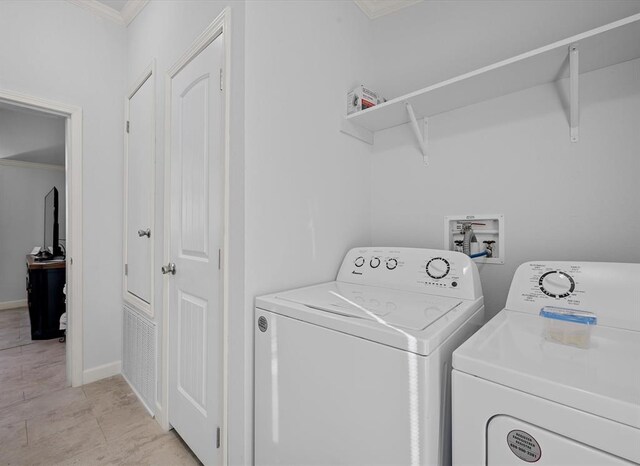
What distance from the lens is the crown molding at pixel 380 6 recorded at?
5.98 feet

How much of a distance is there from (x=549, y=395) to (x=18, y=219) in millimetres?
6622

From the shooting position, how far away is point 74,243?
2.16 metres

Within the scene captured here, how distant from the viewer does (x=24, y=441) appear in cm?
162

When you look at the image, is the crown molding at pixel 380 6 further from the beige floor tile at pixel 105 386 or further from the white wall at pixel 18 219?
the white wall at pixel 18 219

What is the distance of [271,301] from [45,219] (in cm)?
560

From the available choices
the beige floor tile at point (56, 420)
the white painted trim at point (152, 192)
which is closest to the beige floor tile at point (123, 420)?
the beige floor tile at point (56, 420)

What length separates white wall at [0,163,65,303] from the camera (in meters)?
4.55

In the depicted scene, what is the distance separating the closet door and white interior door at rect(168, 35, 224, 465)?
32 centimetres

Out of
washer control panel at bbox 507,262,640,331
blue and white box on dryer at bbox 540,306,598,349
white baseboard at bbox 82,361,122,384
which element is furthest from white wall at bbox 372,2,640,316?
white baseboard at bbox 82,361,122,384

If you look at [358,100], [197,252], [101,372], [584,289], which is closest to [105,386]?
[101,372]

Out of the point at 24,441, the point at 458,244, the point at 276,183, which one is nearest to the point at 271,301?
the point at 276,183

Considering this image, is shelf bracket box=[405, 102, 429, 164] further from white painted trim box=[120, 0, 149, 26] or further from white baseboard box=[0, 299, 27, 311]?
white baseboard box=[0, 299, 27, 311]

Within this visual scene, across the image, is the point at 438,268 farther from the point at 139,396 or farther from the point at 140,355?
the point at 139,396

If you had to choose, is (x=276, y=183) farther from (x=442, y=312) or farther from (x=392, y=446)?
(x=392, y=446)
